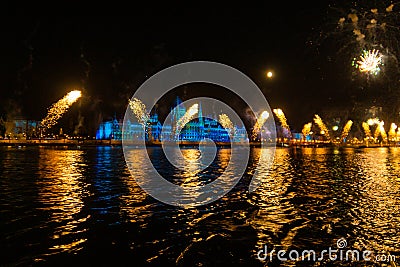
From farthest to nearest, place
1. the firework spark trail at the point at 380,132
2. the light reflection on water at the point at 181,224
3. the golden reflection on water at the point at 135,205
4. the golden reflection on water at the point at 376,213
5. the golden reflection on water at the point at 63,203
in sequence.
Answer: the firework spark trail at the point at 380,132
the golden reflection on water at the point at 135,205
the golden reflection on water at the point at 63,203
the golden reflection on water at the point at 376,213
the light reflection on water at the point at 181,224

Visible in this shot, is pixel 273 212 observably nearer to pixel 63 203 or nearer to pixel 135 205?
pixel 135 205

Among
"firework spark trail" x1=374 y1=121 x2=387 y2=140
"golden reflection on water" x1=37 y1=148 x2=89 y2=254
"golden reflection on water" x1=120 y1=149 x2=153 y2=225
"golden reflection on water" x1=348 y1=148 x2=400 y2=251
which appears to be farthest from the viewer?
"firework spark trail" x1=374 y1=121 x2=387 y2=140

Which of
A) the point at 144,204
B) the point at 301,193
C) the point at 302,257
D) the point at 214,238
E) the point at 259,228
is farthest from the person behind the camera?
the point at 301,193

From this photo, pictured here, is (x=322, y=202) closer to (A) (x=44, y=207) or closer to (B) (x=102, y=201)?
(B) (x=102, y=201)

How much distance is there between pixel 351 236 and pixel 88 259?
6.10 meters

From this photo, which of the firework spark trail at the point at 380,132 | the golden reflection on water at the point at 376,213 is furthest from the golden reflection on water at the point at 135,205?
the firework spark trail at the point at 380,132

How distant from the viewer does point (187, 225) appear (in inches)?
396

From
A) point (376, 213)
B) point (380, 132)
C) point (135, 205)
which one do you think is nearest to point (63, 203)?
point (135, 205)

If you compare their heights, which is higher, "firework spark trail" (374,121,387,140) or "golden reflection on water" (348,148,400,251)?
"firework spark trail" (374,121,387,140)

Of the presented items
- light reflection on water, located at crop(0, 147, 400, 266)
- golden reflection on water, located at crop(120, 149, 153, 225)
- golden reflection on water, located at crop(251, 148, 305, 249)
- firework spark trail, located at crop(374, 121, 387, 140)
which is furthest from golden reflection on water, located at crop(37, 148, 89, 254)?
firework spark trail, located at crop(374, 121, 387, 140)

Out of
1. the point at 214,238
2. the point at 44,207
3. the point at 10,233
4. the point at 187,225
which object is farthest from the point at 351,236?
the point at 44,207

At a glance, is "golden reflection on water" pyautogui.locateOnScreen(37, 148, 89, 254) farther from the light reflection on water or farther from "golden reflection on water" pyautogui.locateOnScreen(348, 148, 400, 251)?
"golden reflection on water" pyautogui.locateOnScreen(348, 148, 400, 251)

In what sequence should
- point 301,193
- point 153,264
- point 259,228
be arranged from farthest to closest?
point 301,193
point 259,228
point 153,264

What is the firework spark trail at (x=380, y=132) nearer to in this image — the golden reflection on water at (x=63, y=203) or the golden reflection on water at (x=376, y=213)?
the golden reflection on water at (x=376, y=213)
